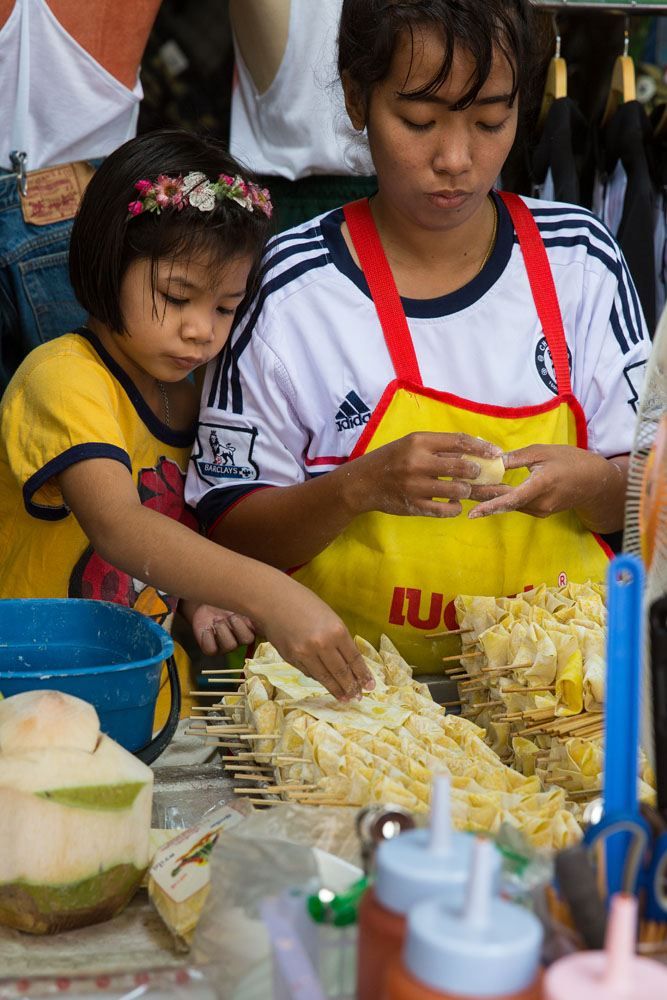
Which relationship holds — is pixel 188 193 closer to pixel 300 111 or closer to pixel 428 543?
pixel 428 543

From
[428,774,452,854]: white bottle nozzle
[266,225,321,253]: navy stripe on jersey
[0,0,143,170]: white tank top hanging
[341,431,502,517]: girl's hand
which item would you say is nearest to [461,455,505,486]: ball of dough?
[341,431,502,517]: girl's hand

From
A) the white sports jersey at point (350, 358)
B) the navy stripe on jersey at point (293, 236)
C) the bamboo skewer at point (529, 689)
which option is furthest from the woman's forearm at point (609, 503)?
the navy stripe on jersey at point (293, 236)

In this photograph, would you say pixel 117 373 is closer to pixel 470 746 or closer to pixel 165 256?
pixel 165 256

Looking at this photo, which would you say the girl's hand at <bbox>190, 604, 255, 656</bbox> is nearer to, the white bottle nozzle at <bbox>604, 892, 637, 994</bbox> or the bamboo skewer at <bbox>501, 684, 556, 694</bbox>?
the bamboo skewer at <bbox>501, 684, 556, 694</bbox>

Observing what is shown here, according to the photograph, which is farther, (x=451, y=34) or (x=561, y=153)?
(x=561, y=153)

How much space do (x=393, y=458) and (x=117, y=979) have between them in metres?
1.13

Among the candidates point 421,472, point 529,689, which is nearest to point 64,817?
point 529,689

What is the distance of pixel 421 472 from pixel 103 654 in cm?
60

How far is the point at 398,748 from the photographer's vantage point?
162cm

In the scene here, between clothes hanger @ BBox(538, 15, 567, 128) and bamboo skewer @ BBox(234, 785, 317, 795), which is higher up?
clothes hanger @ BBox(538, 15, 567, 128)

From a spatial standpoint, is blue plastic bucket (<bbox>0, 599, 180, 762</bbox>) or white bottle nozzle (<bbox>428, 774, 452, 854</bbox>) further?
blue plastic bucket (<bbox>0, 599, 180, 762</bbox>)

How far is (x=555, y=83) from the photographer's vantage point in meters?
3.40

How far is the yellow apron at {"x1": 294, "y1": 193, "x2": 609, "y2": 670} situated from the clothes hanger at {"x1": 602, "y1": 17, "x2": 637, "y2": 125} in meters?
1.31

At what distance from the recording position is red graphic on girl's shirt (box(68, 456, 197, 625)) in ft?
7.67
